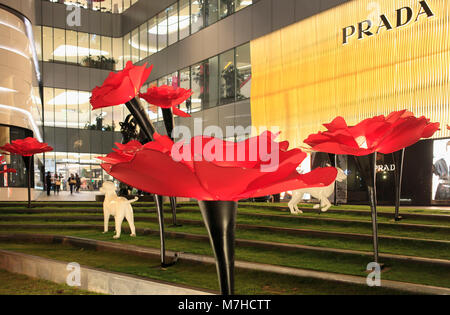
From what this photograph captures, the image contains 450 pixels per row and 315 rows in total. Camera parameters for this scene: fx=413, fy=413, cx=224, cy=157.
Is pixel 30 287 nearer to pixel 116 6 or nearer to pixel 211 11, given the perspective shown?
pixel 211 11

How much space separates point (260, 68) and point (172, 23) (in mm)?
9562

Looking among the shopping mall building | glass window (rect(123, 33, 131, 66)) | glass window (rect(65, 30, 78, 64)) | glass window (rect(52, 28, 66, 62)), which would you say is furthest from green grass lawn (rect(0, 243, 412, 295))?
glass window (rect(65, 30, 78, 64))

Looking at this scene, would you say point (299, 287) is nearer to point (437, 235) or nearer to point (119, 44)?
point (437, 235)

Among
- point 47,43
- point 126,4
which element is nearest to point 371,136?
point 47,43

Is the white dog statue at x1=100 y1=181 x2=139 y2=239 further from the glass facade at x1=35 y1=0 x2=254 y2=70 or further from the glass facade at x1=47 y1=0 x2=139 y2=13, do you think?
the glass facade at x1=47 y1=0 x2=139 y2=13

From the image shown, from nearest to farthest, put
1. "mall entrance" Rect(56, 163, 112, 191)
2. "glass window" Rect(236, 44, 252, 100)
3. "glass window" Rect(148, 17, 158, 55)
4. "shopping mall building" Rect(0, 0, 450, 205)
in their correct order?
"shopping mall building" Rect(0, 0, 450, 205) → "glass window" Rect(236, 44, 252, 100) → "glass window" Rect(148, 17, 158, 55) → "mall entrance" Rect(56, 163, 112, 191)

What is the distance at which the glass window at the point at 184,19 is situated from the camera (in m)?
25.5

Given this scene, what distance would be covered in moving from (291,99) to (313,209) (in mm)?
12396

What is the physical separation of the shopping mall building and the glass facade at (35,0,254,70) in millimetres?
100

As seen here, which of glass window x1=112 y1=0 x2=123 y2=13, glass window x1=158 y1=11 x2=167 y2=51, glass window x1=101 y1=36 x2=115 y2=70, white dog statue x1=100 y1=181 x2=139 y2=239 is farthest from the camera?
glass window x1=112 y1=0 x2=123 y2=13

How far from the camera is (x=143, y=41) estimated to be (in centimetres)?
3109

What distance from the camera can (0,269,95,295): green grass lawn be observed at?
7.29ft

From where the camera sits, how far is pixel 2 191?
1797cm
